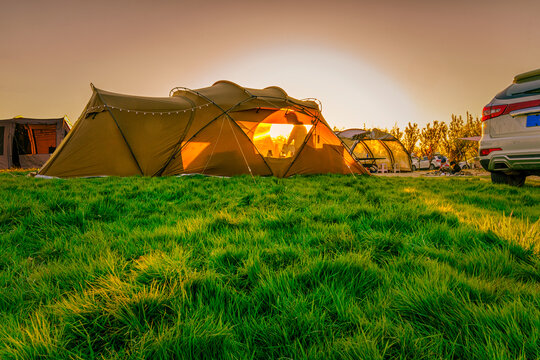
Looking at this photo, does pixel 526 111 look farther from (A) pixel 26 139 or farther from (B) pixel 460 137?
(B) pixel 460 137

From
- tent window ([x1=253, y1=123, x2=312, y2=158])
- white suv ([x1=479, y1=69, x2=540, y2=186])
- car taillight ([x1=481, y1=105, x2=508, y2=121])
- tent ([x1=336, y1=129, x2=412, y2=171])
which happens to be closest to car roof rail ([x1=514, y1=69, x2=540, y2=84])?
white suv ([x1=479, y1=69, x2=540, y2=186])

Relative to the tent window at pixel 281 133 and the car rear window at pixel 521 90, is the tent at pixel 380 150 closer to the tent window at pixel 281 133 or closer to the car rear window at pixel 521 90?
the tent window at pixel 281 133

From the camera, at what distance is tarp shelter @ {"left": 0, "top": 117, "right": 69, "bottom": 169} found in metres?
13.3

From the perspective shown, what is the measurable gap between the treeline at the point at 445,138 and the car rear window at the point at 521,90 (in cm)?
3111

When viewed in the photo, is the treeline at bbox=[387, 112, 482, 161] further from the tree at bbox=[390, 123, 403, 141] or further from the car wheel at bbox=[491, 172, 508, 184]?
the car wheel at bbox=[491, 172, 508, 184]

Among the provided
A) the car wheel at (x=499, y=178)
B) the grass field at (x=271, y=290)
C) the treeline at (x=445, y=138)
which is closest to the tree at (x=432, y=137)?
the treeline at (x=445, y=138)

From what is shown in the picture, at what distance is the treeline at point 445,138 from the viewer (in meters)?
31.7

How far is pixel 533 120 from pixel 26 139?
21.7m

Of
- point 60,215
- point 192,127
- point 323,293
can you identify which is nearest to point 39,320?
point 323,293

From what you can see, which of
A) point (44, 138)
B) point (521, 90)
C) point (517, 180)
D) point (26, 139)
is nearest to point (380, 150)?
point (517, 180)

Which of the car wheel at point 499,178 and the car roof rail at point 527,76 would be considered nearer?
the car roof rail at point 527,76

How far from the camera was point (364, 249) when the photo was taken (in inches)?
71.2

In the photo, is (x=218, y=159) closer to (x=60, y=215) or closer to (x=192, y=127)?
(x=192, y=127)

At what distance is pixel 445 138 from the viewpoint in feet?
117
